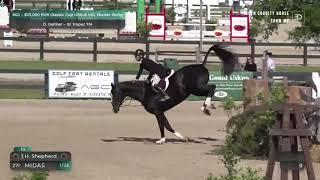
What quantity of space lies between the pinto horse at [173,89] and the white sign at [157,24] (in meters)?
32.5

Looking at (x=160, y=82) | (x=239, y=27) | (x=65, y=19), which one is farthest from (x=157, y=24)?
(x=160, y=82)

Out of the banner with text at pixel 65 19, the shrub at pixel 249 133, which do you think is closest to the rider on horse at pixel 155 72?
the shrub at pixel 249 133

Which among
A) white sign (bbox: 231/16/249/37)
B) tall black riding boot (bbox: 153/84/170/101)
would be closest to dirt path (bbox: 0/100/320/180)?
tall black riding boot (bbox: 153/84/170/101)

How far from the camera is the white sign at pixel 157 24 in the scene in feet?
164

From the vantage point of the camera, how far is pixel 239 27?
48.7 metres

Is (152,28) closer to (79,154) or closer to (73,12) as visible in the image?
(73,12)

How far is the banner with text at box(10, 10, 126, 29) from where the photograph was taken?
183 ft

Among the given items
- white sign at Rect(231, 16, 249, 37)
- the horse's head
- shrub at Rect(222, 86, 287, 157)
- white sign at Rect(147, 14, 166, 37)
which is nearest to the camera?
shrub at Rect(222, 86, 287, 157)

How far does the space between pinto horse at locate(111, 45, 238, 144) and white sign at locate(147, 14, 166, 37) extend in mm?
32539

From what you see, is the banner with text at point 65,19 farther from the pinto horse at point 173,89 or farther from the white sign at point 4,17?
the pinto horse at point 173,89

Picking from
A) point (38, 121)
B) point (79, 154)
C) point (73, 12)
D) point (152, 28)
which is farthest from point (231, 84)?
point (73, 12)

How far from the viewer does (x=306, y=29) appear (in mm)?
23781

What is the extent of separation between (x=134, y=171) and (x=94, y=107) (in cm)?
1230
